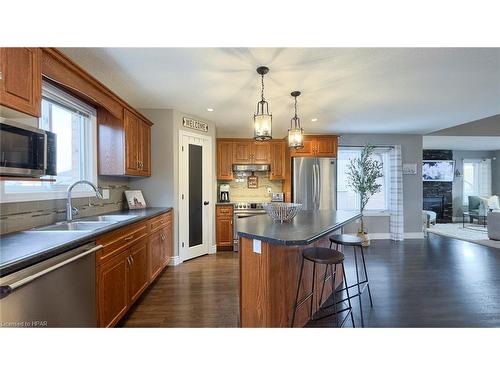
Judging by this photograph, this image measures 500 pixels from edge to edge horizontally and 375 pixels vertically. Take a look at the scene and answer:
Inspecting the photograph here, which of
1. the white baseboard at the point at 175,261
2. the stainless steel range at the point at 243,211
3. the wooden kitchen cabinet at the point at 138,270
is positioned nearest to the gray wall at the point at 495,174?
the stainless steel range at the point at 243,211

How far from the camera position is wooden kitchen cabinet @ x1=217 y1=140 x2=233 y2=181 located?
15.1ft

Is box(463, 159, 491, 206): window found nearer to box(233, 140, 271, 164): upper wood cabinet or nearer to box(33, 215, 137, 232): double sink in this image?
box(233, 140, 271, 164): upper wood cabinet

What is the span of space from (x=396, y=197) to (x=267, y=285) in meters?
4.80

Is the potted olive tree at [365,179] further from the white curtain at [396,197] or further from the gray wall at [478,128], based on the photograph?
the gray wall at [478,128]

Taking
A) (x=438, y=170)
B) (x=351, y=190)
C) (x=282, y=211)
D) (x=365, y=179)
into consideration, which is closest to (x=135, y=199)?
(x=282, y=211)

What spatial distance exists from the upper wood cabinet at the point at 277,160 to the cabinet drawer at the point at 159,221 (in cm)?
244

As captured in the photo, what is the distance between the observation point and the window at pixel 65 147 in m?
1.70

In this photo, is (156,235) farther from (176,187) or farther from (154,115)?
(154,115)

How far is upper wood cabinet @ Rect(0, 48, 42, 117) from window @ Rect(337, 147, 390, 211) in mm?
5214

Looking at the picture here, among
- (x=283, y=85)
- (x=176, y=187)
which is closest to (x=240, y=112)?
(x=283, y=85)

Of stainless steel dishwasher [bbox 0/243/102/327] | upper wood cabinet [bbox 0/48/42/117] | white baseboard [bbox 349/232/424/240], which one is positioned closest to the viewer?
stainless steel dishwasher [bbox 0/243/102/327]

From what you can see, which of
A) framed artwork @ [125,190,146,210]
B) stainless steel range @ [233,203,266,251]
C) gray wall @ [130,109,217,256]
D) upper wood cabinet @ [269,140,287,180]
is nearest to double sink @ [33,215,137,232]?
framed artwork @ [125,190,146,210]

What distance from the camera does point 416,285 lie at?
2.63m

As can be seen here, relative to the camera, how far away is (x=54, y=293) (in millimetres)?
1176
